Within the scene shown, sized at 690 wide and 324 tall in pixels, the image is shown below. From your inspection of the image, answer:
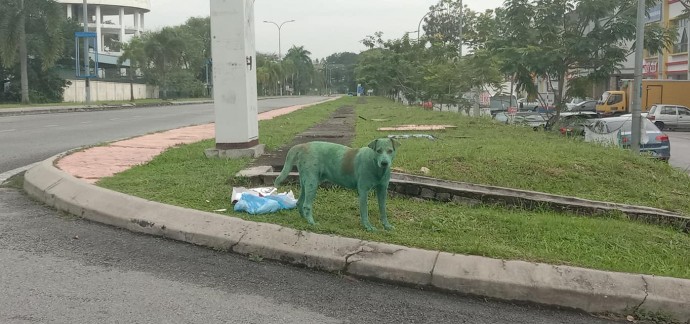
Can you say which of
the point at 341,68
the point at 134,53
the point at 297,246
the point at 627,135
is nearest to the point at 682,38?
the point at 627,135

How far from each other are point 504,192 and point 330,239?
2.98 metres

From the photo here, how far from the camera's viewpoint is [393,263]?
4.38 metres

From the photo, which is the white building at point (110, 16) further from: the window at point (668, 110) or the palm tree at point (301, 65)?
the window at point (668, 110)

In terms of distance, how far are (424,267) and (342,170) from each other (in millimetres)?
1128

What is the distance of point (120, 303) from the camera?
3.74 m

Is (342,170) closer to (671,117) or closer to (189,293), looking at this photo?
(189,293)

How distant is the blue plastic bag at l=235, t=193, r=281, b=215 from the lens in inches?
218

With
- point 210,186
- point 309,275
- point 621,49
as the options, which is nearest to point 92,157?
point 210,186

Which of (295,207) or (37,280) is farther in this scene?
(295,207)

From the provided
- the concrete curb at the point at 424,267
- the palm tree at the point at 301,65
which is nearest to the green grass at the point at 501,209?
the concrete curb at the point at 424,267

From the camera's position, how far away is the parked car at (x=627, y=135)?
13.8m

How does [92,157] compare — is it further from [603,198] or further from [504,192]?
[603,198]

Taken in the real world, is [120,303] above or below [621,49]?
below

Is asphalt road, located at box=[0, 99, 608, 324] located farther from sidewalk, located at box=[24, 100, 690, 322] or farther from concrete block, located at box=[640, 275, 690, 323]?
concrete block, located at box=[640, 275, 690, 323]
